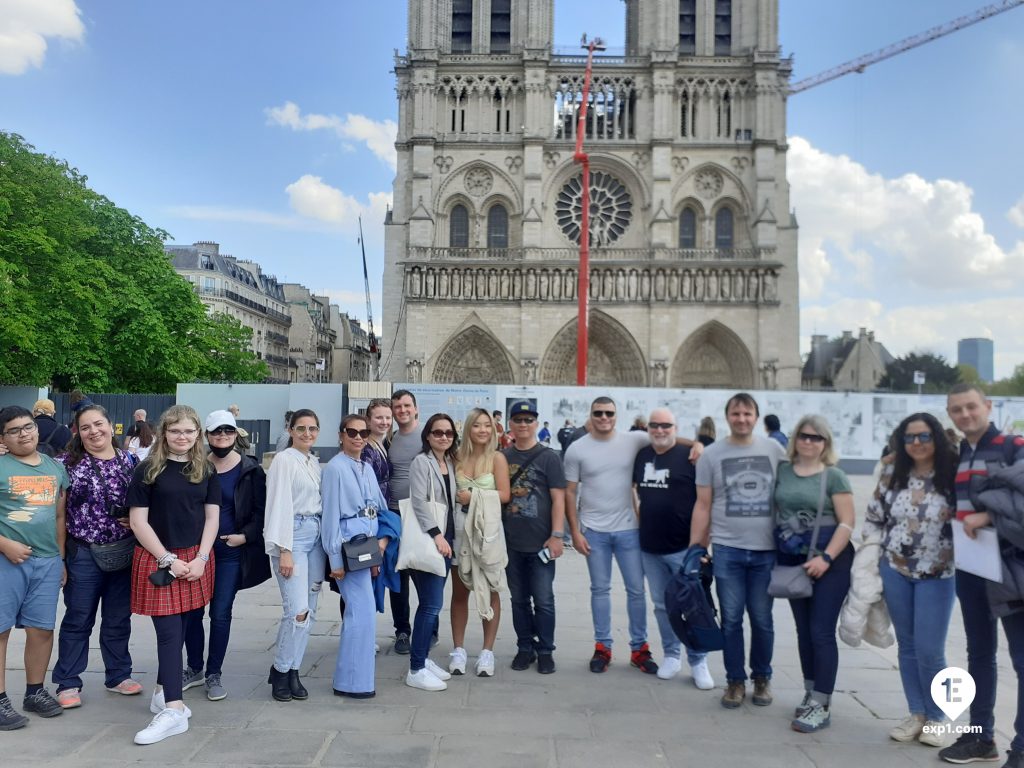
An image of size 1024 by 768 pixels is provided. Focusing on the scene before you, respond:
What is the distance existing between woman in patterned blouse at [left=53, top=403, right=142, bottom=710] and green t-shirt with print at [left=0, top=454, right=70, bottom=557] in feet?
0.40

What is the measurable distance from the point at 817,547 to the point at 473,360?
26454 mm

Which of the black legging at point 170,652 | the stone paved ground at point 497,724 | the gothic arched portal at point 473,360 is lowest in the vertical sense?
the stone paved ground at point 497,724

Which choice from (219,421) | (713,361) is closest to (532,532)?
(219,421)

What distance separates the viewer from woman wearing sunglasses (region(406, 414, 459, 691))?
4.57m

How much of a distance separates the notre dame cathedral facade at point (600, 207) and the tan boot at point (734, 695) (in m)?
24.4

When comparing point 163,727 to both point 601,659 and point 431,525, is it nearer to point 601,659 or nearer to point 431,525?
point 431,525

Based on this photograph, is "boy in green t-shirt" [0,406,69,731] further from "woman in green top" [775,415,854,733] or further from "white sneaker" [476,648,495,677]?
"woman in green top" [775,415,854,733]

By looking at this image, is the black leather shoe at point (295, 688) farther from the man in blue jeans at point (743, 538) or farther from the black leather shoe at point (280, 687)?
the man in blue jeans at point (743, 538)

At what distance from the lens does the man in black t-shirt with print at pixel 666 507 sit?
186 inches

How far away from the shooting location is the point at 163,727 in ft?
12.3

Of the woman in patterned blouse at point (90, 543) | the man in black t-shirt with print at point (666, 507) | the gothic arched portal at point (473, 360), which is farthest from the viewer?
the gothic arched portal at point (473, 360)

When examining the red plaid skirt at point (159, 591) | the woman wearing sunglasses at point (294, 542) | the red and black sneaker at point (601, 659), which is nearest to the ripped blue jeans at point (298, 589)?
the woman wearing sunglasses at point (294, 542)

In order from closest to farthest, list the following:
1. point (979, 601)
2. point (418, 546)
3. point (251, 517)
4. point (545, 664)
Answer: point (979, 601), point (251, 517), point (418, 546), point (545, 664)

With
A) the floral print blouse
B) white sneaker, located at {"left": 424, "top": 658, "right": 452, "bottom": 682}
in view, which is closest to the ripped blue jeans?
white sneaker, located at {"left": 424, "top": 658, "right": 452, "bottom": 682}
